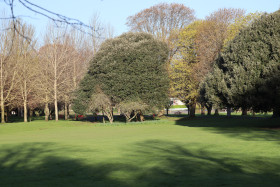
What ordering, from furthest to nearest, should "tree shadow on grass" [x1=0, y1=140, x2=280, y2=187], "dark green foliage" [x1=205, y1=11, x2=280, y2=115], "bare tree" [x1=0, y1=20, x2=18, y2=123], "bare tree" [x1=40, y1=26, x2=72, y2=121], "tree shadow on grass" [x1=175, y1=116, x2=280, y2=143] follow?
"bare tree" [x1=40, y1=26, x2=72, y2=121] < "bare tree" [x1=0, y1=20, x2=18, y2=123] < "dark green foliage" [x1=205, y1=11, x2=280, y2=115] < "tree shadow on grass" [x1=175, y1=116, x2=280, y2=143] < "tree shadow on grass" [x1=0, y1=140, x2=280, y2=187]

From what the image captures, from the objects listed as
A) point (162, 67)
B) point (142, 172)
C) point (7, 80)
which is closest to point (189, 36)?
point (162, 67)

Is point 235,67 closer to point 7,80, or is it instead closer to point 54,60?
point 54,60

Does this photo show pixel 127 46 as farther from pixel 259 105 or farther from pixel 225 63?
pixel 259 105

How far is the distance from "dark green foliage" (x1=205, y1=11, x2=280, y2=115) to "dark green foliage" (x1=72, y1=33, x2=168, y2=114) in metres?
14.2

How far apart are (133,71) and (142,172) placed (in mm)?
35618

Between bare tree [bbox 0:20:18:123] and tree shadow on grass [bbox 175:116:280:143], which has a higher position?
bare tree [bbox 0:20:18:123]

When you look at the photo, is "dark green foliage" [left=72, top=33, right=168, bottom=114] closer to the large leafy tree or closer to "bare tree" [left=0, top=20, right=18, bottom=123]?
the large leafy tree

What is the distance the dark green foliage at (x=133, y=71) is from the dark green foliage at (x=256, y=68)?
557 inches

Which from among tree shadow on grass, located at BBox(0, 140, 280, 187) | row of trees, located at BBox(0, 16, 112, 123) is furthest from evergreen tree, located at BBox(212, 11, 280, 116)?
row of trees, located at BBox(0, 16, 112, 123)

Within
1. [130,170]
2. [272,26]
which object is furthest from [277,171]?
[272,26]

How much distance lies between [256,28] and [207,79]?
276 inches

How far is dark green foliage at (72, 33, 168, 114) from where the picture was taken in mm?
43500

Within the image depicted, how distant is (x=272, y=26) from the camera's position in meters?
28.9

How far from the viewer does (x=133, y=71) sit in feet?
144
